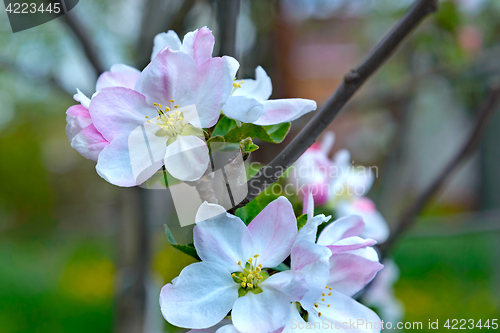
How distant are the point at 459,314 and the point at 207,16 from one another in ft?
8.51

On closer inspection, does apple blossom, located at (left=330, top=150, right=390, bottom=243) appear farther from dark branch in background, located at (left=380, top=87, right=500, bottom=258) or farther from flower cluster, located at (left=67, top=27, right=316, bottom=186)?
flower cluster, located at (left=67, top=27, right=316, bottom=186)

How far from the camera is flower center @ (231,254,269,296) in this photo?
0.44m

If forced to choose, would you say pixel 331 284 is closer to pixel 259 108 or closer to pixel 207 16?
pixel 259 108

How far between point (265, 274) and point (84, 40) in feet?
3.12

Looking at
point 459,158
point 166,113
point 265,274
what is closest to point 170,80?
point 166,113

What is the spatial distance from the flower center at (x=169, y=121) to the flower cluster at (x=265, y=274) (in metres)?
0.10

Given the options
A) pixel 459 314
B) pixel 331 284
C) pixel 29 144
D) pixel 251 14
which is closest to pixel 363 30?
pixel 251 14

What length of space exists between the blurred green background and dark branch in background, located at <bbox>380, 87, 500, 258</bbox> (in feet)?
1.36

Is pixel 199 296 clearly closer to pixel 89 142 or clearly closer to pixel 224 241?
pixel 224 241

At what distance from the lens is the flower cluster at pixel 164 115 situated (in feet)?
→ 1.30

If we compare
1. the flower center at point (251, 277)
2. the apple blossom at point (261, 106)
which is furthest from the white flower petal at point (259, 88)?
the flower center at point (251, 277)

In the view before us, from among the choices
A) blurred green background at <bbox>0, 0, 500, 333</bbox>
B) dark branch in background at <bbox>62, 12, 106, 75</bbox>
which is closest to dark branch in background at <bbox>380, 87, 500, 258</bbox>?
blurred green background at <bbox>0, 0, 500, 333</bbox>

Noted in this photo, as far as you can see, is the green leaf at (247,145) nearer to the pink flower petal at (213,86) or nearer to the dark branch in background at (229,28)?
the pink flower petal at (213,86)

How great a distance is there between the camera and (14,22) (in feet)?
2.94
